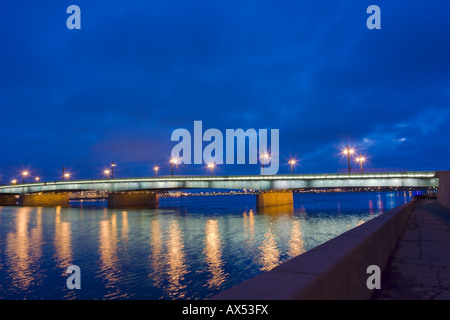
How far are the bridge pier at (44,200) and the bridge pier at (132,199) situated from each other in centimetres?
3237

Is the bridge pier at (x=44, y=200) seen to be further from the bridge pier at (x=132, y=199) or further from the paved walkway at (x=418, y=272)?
the paved walkway at (x=418, y=272)

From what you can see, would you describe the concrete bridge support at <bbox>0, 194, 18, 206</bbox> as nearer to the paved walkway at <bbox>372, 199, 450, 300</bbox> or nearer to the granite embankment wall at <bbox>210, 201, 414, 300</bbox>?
the paved walkway at <bbox>372, 199, 450, 300</bbox>

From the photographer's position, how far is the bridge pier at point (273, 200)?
253 feet

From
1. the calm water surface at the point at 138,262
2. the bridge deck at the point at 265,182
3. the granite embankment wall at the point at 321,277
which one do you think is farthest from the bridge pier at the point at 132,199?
the granite embankment wall at the point at 321,277

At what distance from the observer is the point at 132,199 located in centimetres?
9731

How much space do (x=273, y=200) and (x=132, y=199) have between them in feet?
148

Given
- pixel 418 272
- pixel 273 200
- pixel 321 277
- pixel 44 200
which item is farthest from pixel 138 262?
pixel 44 200
